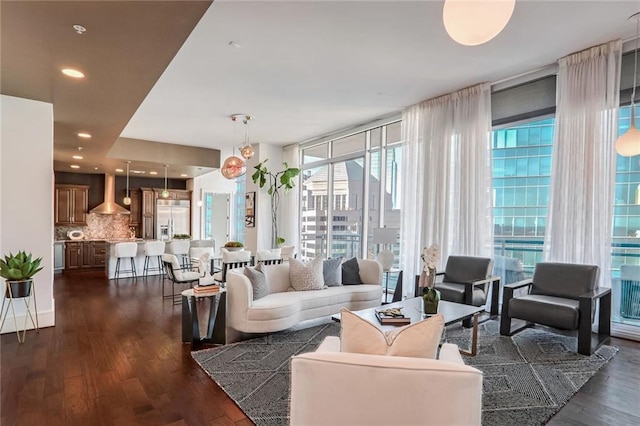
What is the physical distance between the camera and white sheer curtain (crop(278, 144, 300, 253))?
9289 mm

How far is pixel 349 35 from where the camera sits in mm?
3688

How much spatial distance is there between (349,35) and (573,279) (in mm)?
3810

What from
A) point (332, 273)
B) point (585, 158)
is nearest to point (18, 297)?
point (332, 273)

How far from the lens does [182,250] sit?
8188 millimetres

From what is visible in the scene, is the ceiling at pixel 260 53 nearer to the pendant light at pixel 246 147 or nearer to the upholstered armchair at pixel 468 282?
the pendant light at pixel 246 147

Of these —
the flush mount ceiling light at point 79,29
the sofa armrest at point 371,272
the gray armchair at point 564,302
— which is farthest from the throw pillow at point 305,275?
the flush mount ceiling light at point 79,29

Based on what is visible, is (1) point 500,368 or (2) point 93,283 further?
(2) point 93,283

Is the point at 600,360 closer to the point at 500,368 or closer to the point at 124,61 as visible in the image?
the point at 500,368

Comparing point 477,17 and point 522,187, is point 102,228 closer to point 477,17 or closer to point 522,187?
point 522,187

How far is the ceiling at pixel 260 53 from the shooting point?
2.62 meters

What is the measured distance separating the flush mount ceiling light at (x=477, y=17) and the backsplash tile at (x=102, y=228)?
11.4 metres

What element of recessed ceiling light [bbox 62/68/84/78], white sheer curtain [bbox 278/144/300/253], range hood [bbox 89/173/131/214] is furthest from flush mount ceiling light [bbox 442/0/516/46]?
range hood [bbox 89/173/131/214]

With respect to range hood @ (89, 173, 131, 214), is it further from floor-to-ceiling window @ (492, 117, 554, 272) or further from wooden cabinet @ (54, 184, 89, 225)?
floor-to-ceiling window @ (492, 117, 554, 272)

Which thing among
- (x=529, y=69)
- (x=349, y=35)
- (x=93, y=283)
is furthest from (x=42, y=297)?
(x=529, y=69)
